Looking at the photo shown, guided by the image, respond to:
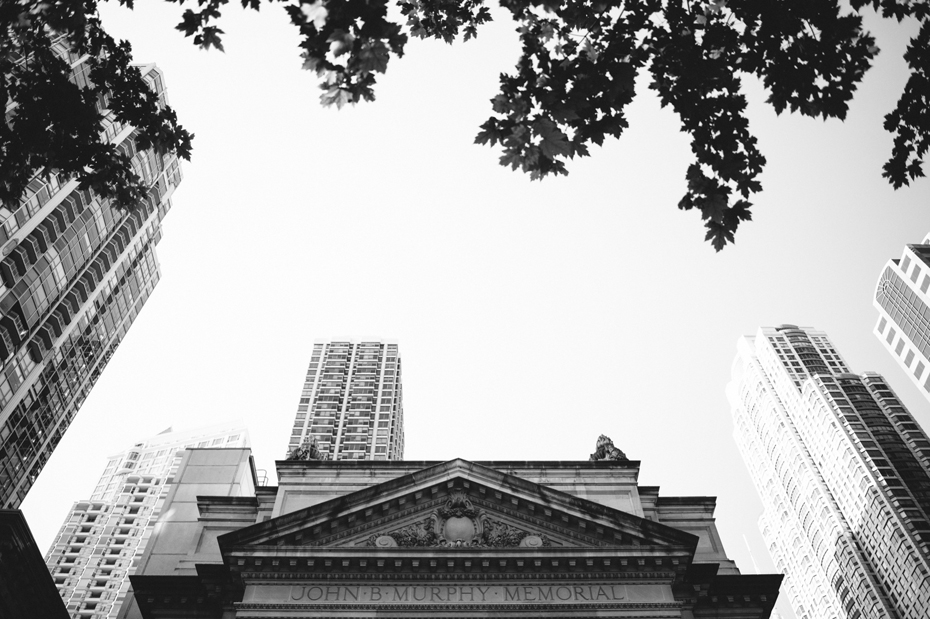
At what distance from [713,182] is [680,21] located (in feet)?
8.49

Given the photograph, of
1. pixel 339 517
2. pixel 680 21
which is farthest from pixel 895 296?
pixel 680 21

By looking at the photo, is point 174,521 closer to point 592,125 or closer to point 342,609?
point 342,609

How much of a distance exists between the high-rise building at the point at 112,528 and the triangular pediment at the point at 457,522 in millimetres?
87414

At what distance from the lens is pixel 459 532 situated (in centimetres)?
2553

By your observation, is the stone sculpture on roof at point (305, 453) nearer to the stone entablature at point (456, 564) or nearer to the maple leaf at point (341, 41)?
the stone entablature at point (456, 564)

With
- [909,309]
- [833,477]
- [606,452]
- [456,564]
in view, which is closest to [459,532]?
[456,564]

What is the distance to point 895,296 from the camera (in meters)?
101

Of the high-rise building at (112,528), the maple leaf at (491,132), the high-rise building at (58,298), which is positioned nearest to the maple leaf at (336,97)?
the maple leaf at (491,132)

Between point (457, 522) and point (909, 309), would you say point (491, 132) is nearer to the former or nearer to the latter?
point (457, 522)

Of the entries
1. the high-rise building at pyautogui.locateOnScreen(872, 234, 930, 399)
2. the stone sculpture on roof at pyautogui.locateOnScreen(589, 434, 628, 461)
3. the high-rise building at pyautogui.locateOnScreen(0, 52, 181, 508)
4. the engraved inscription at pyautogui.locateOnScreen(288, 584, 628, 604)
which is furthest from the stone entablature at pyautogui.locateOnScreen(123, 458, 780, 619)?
the high-rise building at pyautogui.locateOnScreen(872, 234, 930, 399)

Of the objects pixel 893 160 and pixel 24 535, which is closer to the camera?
pixel 893 160

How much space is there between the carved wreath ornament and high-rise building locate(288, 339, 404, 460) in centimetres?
8280

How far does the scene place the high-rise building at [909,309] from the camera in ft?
308

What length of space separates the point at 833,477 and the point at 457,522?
89137 mm
